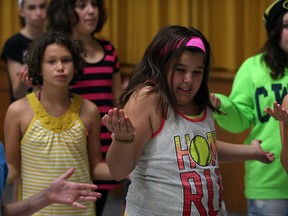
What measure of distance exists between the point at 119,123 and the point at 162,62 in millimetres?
319

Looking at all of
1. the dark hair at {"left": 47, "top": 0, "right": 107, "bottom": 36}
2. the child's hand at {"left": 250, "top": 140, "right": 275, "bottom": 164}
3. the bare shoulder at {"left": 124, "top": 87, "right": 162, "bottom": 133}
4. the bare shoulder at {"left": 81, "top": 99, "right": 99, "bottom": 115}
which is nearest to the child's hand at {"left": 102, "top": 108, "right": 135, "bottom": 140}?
the bare shoulder at {"left": 124, "top": 87, "right": 162, "bottom": 133}

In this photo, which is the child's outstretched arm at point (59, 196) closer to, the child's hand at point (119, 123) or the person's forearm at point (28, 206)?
the person's forearm at point (28, 206)

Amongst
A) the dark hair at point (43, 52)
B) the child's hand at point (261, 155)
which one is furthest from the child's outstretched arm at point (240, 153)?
the dark hair at point (43, 52)

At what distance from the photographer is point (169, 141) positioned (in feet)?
6.20

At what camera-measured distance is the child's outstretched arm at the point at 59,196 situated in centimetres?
175

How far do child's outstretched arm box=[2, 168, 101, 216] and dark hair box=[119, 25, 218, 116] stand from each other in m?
0.34

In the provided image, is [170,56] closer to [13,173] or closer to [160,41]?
[160,41]

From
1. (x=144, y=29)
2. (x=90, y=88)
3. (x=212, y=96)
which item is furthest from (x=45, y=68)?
(x=144, y=29)

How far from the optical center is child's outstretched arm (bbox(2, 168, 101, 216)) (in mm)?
1750

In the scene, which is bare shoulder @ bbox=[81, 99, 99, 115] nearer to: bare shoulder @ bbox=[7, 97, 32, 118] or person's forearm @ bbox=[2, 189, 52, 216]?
bare shoulder @ bbox=[7, 97, 32, 118]

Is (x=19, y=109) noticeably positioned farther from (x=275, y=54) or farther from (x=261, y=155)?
(x=275, y=54)

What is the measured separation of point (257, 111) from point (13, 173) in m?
1.08

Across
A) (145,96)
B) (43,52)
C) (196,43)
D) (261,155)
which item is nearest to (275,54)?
(261,155)

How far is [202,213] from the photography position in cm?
189
